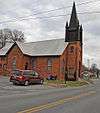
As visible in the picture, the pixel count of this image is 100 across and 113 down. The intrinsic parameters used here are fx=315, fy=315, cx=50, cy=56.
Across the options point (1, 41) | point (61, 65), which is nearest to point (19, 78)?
point (61, 65)

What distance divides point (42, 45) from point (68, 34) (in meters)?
5.92

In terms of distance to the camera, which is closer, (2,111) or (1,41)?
(2,111)

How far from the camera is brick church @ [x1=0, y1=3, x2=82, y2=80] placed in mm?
60875

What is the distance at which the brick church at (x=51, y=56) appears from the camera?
60875mm

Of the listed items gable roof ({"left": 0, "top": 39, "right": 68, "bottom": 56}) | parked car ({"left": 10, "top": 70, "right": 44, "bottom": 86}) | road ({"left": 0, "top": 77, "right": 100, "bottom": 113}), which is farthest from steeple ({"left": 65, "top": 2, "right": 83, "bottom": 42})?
road ({"left": 0, "top": 77, "right": 100, "bottom": 113})

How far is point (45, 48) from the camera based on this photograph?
210 feet

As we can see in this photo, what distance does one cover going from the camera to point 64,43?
63.2 meters

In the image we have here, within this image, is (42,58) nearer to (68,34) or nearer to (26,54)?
(26,54)

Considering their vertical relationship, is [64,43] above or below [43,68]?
above

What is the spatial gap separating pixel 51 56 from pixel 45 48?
140 inches

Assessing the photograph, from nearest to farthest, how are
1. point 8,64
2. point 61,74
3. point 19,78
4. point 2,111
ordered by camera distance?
point 2,111 → point 19,78 → point 61,74 → point 8,64

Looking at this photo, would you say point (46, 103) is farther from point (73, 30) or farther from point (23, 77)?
point (73, 30)

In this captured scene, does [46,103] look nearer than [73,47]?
Yes

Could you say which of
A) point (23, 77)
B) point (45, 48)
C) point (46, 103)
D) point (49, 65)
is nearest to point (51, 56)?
point (49, 65)
